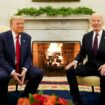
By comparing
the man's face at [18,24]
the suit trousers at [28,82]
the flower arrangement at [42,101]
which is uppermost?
the man's face at [18,24]

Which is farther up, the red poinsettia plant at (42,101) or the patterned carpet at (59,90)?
the red poinsettia plant at (42,101)

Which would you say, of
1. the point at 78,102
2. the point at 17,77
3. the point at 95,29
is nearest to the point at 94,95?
the point at 78,102

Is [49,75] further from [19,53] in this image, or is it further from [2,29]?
[19,53]

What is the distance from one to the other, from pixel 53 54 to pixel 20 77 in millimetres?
2252

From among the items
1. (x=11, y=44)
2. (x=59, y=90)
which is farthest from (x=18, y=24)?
(x=59, y=90)

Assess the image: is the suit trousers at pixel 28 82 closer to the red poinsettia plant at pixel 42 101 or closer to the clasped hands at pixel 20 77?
the clasped hands at pixel 20 77

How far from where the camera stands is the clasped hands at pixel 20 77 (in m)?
3.59

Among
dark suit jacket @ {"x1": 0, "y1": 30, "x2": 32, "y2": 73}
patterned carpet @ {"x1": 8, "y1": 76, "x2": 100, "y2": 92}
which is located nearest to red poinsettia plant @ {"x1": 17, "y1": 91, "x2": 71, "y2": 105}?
dark suit jacket @ {"x1": 0, "y1": 30, "x2": 32, "y2": 73}

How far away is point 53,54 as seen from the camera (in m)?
5.87

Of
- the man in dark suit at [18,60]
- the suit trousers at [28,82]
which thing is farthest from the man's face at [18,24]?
the suit trousers at [28,82]

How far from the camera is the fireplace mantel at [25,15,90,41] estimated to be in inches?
227

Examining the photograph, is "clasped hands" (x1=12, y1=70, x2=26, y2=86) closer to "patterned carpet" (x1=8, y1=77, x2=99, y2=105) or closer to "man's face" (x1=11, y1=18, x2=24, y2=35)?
"patterned carpet" (x1=8, y1=77, x2=99, y2=105)

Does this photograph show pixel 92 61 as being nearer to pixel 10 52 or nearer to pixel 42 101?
pixel 10 52

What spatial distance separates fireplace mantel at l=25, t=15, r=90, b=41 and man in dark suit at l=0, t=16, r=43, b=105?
75.9 inches
